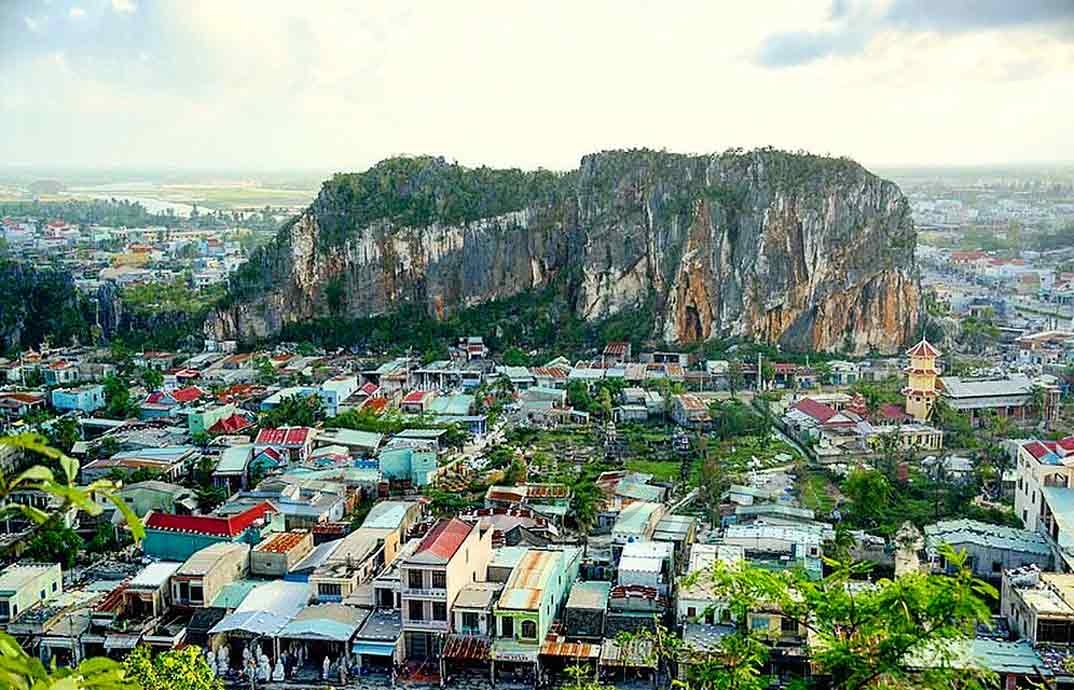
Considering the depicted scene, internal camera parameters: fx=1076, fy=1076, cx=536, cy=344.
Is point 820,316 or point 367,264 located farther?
point 367,264

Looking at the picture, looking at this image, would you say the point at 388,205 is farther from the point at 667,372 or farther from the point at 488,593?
the point at 488,593

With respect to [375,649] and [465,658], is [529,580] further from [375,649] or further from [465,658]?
[375,649]

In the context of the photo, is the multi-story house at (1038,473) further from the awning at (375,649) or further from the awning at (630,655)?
the awning at (375,649)

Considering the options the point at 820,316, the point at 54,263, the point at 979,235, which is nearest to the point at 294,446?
the point at 820,316


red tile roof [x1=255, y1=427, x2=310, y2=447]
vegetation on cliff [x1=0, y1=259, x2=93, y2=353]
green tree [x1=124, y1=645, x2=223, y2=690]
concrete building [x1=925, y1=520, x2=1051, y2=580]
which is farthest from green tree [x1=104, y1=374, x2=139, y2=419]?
concrete building [x1=925, y1=520, x2=1051, y2=580]

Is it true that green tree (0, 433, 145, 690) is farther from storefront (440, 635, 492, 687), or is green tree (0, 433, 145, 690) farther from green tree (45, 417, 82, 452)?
green tree (45, 417, 82, 452)
